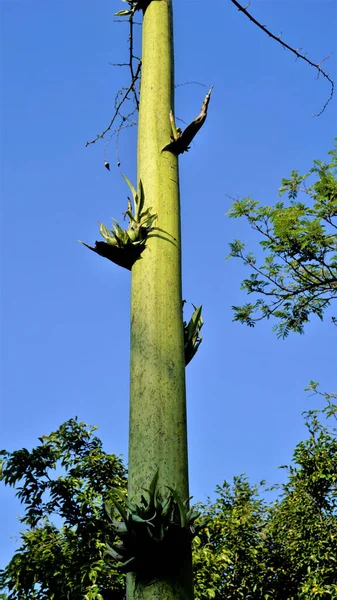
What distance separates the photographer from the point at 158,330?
2043 mm

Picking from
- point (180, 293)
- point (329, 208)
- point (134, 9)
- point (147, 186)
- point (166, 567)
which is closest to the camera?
point (166, 567)

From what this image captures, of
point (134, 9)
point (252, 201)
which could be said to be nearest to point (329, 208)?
point (252, 201)

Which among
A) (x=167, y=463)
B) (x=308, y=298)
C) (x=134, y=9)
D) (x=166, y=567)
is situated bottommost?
(x=166, y=567)

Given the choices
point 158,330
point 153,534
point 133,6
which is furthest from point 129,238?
point 133,6

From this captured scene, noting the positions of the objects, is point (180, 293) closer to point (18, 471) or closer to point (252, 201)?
point (18, 471)

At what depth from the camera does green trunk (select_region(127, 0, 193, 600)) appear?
5.91 feet

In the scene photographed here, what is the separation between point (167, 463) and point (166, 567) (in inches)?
10.3

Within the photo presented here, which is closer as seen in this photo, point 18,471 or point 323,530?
point 18,471

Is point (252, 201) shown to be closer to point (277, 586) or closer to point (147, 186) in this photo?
point (277, 586)

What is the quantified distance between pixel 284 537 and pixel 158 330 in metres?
7.46

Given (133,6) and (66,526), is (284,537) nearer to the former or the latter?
(66,526)

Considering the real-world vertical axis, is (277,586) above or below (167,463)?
above

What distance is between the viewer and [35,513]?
7605 mm

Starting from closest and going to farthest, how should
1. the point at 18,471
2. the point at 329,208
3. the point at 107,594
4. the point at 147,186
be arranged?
the point at 147,186 < the point at 107,594 < the point at 18,471 < the point at 329,208
